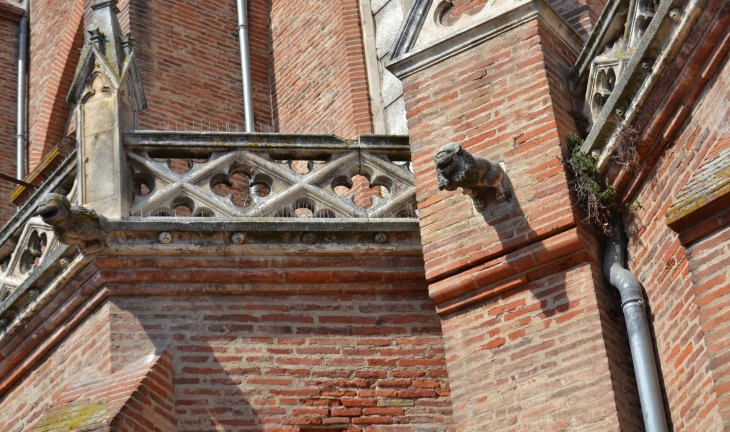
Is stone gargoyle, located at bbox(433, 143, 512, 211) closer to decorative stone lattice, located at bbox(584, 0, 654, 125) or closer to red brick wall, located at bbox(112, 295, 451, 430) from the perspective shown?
decorative stone lattice, located at bbox(584, 0, 654, 125)

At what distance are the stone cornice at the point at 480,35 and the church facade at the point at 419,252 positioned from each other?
17 millimetres

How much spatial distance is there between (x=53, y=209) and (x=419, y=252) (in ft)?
8.61

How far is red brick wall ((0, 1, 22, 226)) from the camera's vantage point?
18.0m

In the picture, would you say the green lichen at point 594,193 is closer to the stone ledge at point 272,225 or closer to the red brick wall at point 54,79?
the stone ledge at point 272,225

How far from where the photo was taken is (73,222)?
9.88 metres

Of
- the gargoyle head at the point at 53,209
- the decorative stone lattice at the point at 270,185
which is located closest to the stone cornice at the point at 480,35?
the decorative stone lattice at the point at 270,185

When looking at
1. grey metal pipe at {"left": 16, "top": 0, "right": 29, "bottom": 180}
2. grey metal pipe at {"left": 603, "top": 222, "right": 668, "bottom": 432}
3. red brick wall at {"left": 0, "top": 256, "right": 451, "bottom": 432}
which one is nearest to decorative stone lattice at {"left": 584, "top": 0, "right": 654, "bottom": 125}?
grey metal pipe at {"left": 603, "top": 222, "right": 668, "bottom": 432}

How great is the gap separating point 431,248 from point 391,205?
0.73 meters

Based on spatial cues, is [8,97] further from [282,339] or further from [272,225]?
[282,339]

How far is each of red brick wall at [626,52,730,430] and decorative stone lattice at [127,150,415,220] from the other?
2.11 metres

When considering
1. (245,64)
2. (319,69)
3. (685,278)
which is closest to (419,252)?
(685,278)

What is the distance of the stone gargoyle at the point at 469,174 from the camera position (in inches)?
370

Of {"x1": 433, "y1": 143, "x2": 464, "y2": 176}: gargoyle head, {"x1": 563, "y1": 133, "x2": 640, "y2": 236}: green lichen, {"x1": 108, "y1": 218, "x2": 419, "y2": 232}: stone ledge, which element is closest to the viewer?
{"x1": 433, "y1": 143, "x2": 464, "y2": 176}: gargoyle head

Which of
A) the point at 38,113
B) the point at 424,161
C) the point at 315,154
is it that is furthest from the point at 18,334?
the point at 38,113
